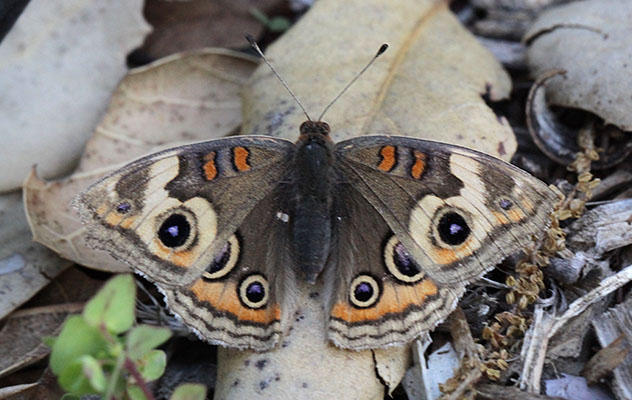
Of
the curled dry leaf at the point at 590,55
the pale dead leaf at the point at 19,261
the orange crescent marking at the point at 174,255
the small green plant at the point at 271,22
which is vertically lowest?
the pale dead leaf at the point at 19,261

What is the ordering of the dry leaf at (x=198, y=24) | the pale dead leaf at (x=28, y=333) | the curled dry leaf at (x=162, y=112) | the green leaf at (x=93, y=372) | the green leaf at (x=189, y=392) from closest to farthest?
1. the green leaf at (x=93, y=372)
2. the green leaf at (x=189, y=392)
3. the pale dead leaf at (x=28, y=333)
4. the curled dry leaf at (x=162, y=112)
5. the dry leaf at (x=198, y=24)

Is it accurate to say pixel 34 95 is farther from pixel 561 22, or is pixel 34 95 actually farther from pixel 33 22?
pixel 561 22

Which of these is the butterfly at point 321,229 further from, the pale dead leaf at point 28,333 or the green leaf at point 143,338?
the pale dead leaf at point 28,333

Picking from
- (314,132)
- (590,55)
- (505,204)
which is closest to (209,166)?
(314,132)

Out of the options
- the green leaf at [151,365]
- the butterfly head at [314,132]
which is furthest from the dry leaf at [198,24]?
the green leaf at [151,365]

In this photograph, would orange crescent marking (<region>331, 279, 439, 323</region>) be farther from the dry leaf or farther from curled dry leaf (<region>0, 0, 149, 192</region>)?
the dry leaf

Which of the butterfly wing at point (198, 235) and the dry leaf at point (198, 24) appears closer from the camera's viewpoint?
the butterfly wing at point (198, 235)
